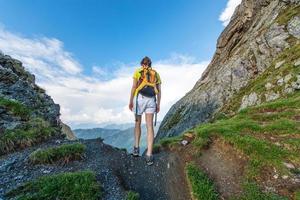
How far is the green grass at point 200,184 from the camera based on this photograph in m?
11.1

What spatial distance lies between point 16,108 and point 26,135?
3428 mm

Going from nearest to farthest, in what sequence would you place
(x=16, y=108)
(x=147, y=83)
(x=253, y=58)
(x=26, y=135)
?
(x=147, y=83) < (x=26, y=135) < (x=16, y=108) < (x=253, y=58)

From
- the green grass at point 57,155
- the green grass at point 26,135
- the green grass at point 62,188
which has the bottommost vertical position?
the green grass at point 62,188

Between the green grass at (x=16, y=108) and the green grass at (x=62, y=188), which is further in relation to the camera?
the green grass at (x=16, y=108)

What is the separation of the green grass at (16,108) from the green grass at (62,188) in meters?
8.43

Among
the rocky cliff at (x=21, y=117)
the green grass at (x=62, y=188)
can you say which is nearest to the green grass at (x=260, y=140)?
the green grass at (x=62, y=188)

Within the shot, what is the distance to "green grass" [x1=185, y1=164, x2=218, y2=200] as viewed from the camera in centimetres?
1115

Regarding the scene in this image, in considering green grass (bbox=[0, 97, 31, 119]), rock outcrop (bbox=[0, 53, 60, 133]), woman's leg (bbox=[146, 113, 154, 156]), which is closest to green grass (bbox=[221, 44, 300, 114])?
woman's leg (bbox=[146, 113, 154, 156])

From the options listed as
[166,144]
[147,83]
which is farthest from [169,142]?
[147,83]

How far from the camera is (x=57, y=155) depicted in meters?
13.3

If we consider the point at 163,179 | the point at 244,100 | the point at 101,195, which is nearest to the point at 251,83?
the point at 244,100

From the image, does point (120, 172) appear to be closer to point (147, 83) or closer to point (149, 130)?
point (149, 130)

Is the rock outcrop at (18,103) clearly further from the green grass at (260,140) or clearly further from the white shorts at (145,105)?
the green grass at (260,140)

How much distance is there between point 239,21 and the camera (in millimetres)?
67750
